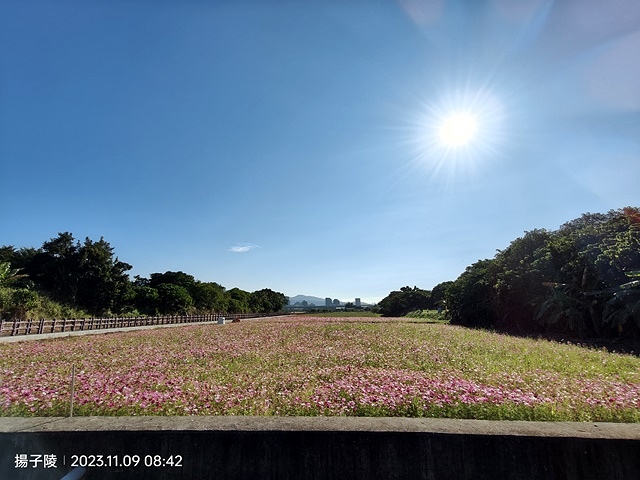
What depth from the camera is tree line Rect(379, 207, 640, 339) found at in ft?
60.2

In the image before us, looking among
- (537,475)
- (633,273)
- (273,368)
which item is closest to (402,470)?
(537,475)

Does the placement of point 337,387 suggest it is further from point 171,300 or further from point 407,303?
point 407,303

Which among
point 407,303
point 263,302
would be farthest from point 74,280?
point 407,303

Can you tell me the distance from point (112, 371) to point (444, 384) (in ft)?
26.7

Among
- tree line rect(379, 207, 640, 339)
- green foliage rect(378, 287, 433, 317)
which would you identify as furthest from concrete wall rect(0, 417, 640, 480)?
green foliage rect(378, 287, 433, 317)

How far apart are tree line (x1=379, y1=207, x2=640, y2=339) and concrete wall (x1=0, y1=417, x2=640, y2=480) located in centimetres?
1514

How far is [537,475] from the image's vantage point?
2709 millimetres

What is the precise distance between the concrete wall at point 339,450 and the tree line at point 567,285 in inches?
596

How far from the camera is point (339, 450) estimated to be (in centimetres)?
279

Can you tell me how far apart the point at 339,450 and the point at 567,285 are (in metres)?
26.2

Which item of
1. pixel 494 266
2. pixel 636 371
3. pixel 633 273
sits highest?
pixel 494 266

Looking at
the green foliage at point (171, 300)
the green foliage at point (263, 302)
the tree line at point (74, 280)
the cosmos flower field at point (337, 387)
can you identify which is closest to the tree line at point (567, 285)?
the cosmos flower field at point (337, 387)

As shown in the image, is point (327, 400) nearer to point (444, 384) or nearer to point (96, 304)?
point (444, 384)

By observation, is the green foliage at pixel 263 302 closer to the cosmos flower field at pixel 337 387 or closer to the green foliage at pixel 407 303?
the green foliage at pixel 407 303
